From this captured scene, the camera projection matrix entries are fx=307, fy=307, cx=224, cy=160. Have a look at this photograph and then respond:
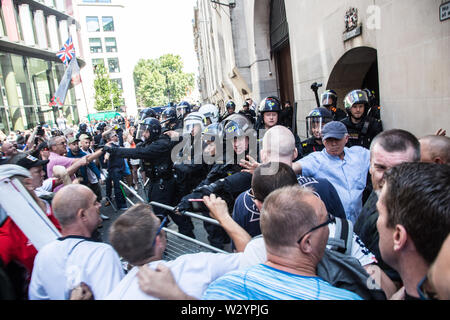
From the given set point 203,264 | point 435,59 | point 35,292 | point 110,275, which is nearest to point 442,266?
point 203,264

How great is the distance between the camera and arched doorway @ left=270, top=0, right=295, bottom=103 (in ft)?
41.8

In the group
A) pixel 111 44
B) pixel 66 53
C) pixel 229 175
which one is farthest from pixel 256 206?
pixel 111 44

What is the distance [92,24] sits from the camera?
203 ft

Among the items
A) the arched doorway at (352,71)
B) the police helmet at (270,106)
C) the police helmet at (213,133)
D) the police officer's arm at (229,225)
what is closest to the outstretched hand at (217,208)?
the police officer's arm at (229,225)

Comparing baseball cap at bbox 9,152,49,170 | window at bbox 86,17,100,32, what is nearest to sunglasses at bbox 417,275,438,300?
baseball cap at bbox 9,152,49,170

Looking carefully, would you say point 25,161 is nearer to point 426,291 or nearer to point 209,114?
point 426,291

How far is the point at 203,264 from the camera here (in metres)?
1.61

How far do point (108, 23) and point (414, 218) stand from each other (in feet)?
236

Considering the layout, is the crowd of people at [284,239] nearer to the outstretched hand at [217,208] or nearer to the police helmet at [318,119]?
the outstretched hand at [217,208]

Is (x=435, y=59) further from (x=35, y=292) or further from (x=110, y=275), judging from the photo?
(x=35, y=292)

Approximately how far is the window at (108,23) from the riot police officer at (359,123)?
2686 inches

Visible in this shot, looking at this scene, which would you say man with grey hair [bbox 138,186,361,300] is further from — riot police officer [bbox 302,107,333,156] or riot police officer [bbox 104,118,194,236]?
riot police officer [bbox 104,118,194,236]

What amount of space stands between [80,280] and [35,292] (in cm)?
41

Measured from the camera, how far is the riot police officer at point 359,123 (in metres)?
4.92
